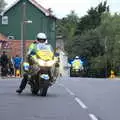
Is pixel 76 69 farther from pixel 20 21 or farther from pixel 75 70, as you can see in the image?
pixel 20 21

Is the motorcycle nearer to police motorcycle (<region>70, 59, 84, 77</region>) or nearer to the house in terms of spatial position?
police motorcycle (<region>70, 59, 84, 77</region>)

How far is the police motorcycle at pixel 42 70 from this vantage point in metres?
20.1

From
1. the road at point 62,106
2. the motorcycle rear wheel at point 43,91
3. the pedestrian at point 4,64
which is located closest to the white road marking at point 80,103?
the road at point 62,106

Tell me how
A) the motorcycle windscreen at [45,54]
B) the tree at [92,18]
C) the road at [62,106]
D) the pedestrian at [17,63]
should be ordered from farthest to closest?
1. the tree at [92,18]
2. the pedestrian at [17,63]
3. the motorcycle windscreen at [45,54]
4. the road at [62,106]

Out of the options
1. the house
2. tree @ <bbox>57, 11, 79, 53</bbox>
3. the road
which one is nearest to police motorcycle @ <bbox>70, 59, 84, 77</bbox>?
the road

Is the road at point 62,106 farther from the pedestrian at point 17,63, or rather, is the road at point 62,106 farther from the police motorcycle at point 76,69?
the police motorcycle at point 76,69

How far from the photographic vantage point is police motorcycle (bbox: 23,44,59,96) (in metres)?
20.1

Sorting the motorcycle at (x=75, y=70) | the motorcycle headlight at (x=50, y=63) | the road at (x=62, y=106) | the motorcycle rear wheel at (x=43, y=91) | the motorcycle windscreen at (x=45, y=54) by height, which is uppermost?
the motorcycle windscreen at (x=45, y=54)

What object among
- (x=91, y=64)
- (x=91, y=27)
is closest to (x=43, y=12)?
(x=91, y=64)

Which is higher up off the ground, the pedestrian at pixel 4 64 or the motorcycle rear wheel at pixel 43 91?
the pedestrian at pixel 4 64

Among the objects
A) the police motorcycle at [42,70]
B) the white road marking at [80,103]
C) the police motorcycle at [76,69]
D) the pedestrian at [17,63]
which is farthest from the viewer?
the police motorcycle at [76,69]

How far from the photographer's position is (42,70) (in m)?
20.1

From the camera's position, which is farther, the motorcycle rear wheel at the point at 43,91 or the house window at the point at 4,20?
the house window at the point at 4,20

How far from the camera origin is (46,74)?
2011 centimetres
